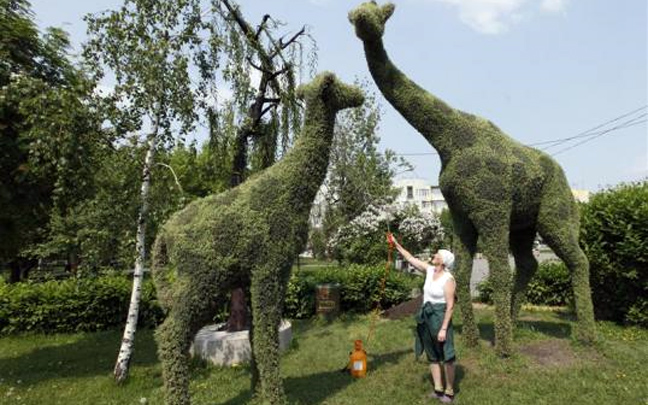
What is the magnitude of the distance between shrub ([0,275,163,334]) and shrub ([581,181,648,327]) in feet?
33.8

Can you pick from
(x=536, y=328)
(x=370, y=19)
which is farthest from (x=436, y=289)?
(x=536, y=328)

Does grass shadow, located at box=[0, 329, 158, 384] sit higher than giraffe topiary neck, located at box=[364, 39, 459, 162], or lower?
lower

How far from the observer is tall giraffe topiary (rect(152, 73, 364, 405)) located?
15.1 ft

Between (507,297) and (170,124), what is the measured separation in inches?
228

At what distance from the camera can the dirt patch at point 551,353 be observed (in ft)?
20.5

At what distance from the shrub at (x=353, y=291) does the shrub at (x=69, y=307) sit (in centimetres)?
355

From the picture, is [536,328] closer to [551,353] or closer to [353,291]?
[551,353]

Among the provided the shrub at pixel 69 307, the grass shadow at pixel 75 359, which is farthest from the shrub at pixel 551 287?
the shrub at pixel 69 307

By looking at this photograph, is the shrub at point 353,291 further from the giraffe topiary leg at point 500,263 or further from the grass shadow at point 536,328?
the giraffe topiary leg at point 500,263

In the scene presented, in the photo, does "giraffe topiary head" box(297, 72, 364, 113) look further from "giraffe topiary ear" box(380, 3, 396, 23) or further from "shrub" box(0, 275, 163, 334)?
"shrub" box(0, 275, 163, 334)

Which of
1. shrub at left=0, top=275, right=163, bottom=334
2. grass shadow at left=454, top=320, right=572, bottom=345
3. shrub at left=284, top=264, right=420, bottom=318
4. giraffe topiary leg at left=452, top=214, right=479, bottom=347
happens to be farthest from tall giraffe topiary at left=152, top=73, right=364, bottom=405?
shrub at left=0, top=275, right=163, bottom=334

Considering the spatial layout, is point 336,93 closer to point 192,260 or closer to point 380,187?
point 192,260

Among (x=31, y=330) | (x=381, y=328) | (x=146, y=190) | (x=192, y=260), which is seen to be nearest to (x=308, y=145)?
(x=192, y=260)

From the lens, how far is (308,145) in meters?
4.96
